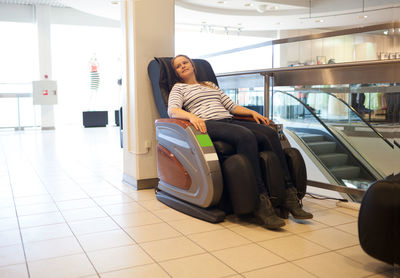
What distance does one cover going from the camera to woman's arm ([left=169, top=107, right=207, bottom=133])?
2.58 meters

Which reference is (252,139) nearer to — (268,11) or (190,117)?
(190,117)

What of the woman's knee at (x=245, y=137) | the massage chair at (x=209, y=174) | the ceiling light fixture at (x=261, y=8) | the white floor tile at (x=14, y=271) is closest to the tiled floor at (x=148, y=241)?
the white floor tile at (x=14, y=271)

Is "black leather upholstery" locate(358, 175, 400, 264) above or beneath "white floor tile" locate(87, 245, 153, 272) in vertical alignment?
above

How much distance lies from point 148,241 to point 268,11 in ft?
29.9

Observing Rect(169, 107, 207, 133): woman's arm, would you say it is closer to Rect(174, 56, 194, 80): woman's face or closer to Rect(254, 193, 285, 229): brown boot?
Rect(174, 56, 194, 80): woman's face

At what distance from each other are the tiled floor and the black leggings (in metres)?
0.36

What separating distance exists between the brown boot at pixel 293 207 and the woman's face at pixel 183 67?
1.15 metres

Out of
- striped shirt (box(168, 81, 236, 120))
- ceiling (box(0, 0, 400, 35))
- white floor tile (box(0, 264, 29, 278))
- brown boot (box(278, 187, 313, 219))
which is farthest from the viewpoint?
ceiling (box(0, 0, 400, 35))

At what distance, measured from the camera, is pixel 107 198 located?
322 centimetres

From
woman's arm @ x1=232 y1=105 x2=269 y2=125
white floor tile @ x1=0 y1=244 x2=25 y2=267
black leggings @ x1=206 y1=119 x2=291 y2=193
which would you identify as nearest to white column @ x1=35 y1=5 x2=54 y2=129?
woman's arm @ x1=232 y1=105 x2=269 y2=125

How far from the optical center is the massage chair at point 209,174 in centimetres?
239

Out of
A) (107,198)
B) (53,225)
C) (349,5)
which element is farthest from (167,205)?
(349,5)

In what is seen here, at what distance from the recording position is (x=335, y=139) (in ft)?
11.7

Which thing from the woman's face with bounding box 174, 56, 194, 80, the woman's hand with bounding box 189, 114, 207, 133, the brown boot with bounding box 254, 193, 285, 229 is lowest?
the brown boot with bounding box 254, 193, 285, 229
